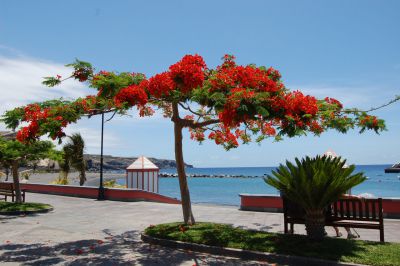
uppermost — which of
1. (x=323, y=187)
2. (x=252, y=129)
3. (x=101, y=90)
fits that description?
(x=101, y=90)

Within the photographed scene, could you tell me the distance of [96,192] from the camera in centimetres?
2422

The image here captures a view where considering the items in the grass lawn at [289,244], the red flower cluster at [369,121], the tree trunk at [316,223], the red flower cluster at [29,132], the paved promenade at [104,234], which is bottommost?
the paved promenade at [104,234]

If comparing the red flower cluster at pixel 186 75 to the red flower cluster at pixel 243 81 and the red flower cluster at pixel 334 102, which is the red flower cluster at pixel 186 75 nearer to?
the red flower cluster at pixel 243 81

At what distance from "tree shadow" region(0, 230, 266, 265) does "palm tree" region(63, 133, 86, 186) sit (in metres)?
23.6

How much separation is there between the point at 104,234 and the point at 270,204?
24.2ft

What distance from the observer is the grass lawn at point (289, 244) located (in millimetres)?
7463

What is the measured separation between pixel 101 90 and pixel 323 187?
599 cm

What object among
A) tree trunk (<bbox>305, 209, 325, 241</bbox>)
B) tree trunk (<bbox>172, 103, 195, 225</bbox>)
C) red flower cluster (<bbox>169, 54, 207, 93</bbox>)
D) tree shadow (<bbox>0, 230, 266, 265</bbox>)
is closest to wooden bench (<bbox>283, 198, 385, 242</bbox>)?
tree trunk (<bbox>305, 209, 325, 241</bbox>)

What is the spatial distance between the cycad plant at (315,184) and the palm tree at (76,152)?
2669cm

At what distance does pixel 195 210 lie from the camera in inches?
723

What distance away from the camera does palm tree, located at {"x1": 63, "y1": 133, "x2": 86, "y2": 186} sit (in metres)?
32.9

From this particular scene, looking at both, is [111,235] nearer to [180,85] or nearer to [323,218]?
[180,85]

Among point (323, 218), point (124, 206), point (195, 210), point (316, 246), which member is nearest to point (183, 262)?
point (316, 246)

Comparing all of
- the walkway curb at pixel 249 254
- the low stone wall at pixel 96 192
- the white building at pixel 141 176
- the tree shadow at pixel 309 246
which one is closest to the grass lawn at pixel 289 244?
the tree shadow at pixel 309 246
